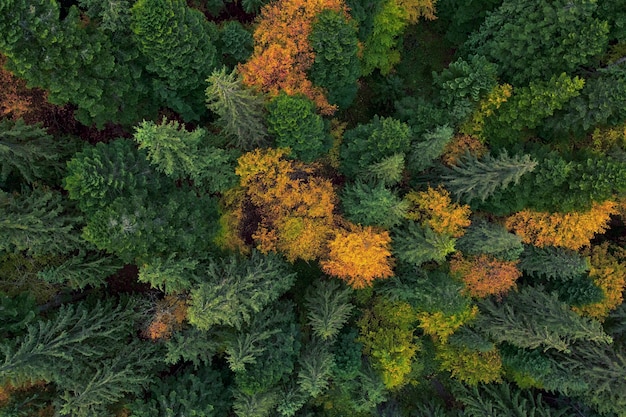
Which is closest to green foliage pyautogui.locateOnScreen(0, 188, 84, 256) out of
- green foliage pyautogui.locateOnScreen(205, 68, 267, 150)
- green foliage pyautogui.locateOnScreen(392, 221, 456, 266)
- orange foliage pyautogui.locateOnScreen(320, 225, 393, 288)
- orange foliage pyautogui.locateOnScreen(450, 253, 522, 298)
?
green foliage pyautogui.locateOnScreen(205, 68, 267, 150)

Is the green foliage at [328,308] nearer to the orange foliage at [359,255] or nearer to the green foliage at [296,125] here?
the orange foliage at [359,255]

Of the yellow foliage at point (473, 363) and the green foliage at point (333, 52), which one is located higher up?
the green foliage at point (333, 52)

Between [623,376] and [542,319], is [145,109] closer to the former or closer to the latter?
[542,319]

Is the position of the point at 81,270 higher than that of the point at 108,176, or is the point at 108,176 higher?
the point at 108,176

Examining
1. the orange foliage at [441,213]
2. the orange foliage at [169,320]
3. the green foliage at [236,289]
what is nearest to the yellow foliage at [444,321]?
the orange foliage at [441,213]

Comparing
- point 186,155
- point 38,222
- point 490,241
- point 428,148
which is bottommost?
point 38,222

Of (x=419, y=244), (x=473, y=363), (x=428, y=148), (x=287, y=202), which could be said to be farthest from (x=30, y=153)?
(x=473, y=363)

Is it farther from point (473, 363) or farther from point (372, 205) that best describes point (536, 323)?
point (372, 205)
